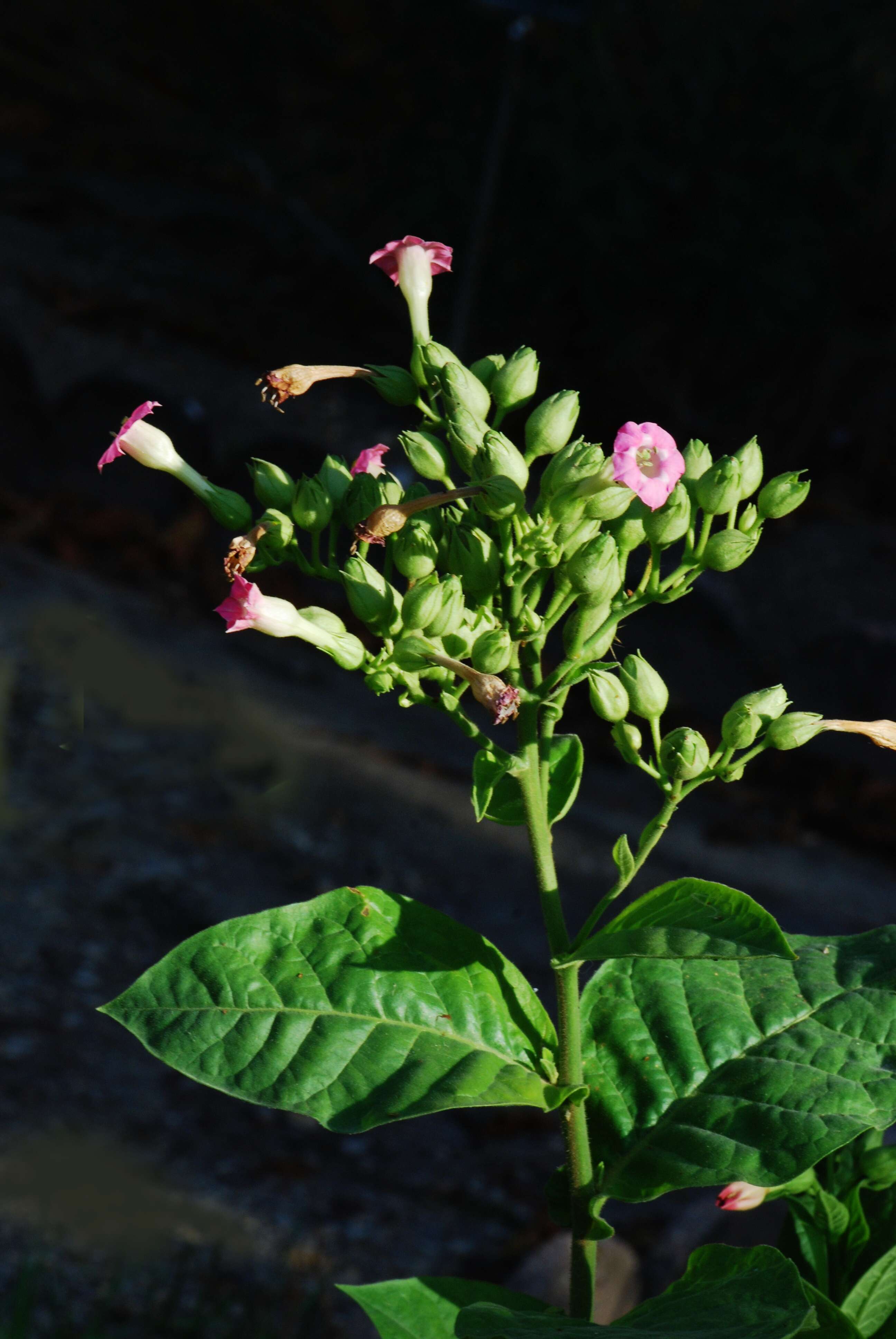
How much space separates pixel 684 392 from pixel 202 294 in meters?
3.01

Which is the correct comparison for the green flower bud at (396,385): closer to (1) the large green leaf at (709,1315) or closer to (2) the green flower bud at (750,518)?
(2) the green flower bud at (750,518)

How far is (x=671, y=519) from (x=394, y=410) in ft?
16.7

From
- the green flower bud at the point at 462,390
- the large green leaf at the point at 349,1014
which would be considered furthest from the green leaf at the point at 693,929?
the green flower bud at the point at 462,390

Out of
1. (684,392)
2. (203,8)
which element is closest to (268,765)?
(684,392)

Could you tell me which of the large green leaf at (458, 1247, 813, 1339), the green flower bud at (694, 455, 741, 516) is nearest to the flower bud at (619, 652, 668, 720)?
the green flower bud at (694, 455, 741, 516)

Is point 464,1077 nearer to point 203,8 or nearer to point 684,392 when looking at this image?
point 684,392

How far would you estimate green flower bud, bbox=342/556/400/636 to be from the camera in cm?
77

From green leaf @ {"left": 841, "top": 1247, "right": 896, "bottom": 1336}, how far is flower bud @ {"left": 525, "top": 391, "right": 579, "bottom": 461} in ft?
1.99

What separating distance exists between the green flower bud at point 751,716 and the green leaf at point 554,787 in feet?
0.35

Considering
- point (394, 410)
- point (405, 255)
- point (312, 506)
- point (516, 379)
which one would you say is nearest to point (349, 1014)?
point (312, 506)

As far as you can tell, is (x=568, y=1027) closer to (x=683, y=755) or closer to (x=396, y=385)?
(x=683, y=755)

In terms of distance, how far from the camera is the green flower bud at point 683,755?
0.76 metres

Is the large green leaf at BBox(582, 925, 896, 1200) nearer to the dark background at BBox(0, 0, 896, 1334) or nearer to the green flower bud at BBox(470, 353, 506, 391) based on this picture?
the green flower bud at BBox(470, 353, 506, 391)

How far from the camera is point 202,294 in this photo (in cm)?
685
